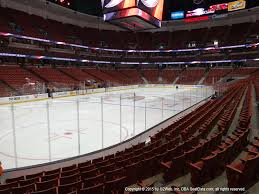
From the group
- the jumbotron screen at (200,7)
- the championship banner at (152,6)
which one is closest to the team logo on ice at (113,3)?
the championship banner at (152,6)

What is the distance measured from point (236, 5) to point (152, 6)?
2046 cm

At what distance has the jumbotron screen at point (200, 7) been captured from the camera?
3753 centimetres

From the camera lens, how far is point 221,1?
1603 inches

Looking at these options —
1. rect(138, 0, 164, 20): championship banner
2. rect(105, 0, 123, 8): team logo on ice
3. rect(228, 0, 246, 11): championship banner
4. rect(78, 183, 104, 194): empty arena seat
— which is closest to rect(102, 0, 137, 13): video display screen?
rect(105, 0, 123, 8): team logo on ice

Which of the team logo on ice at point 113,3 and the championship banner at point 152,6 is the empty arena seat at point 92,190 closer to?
the championship banner at point 152,6

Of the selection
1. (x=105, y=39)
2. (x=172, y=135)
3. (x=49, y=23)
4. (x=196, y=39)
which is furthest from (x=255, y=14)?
(x=172, y=135)

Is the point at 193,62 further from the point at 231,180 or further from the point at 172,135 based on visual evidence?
the point at 231,180

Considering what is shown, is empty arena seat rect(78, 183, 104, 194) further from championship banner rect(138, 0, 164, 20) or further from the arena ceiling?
the arena ceiling

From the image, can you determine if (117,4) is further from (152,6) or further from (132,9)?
(152,6)

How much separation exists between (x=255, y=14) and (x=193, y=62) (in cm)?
1419

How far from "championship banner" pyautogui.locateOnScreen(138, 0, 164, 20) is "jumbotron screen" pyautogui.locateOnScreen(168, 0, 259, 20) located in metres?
17.9

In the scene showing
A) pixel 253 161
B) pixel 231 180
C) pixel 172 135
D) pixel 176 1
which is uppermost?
pixel 176 1

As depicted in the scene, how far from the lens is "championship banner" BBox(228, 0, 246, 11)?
1442 inches

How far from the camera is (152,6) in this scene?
82.5 feet
